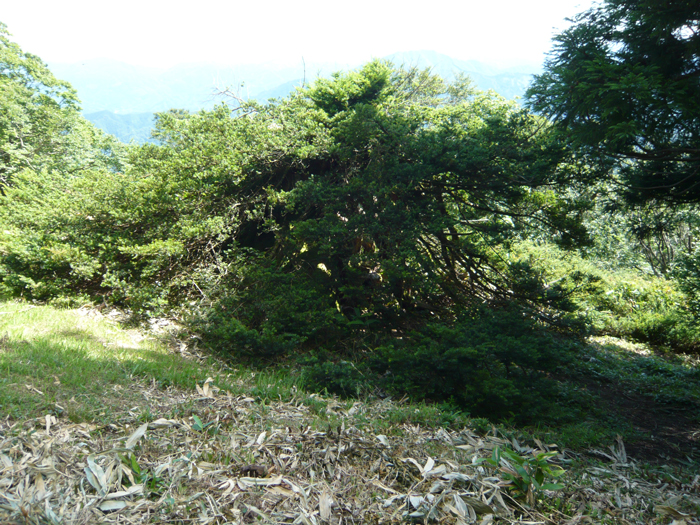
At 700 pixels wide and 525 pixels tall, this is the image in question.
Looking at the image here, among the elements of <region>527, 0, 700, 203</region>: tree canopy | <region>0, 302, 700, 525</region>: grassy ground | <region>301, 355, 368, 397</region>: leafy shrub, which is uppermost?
<region>527, 0, 700, 203</region>: tree canopy

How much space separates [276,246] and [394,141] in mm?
2680

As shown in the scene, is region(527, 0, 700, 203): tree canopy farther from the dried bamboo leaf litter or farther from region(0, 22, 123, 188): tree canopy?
region(0, 22, 123, 188): tree canopy

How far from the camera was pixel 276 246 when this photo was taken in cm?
740

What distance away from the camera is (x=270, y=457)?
99.4 inches

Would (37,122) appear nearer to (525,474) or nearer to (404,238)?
(404,238)

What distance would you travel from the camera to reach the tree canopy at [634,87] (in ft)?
12.6

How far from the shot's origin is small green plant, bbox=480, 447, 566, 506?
7.58 ft

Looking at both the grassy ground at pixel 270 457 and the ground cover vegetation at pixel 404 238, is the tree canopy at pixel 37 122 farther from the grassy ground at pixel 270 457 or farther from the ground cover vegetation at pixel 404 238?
the grassy ground at pixel 270 457

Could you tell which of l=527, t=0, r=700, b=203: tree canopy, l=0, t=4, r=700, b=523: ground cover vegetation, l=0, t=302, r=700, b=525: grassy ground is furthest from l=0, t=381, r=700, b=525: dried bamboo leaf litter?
l=527, t=0, r=700, b=203: tree canopy

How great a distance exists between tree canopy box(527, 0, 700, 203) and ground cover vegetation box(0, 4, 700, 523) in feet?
0.08

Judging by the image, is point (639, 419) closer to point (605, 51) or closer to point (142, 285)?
point (605, 51)

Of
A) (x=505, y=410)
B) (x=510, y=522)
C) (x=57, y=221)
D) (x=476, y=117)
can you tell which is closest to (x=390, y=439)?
(x=510, y=522)

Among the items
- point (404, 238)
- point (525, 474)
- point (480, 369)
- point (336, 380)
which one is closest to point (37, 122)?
point (404, 238)

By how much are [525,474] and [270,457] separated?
1.46 meters
